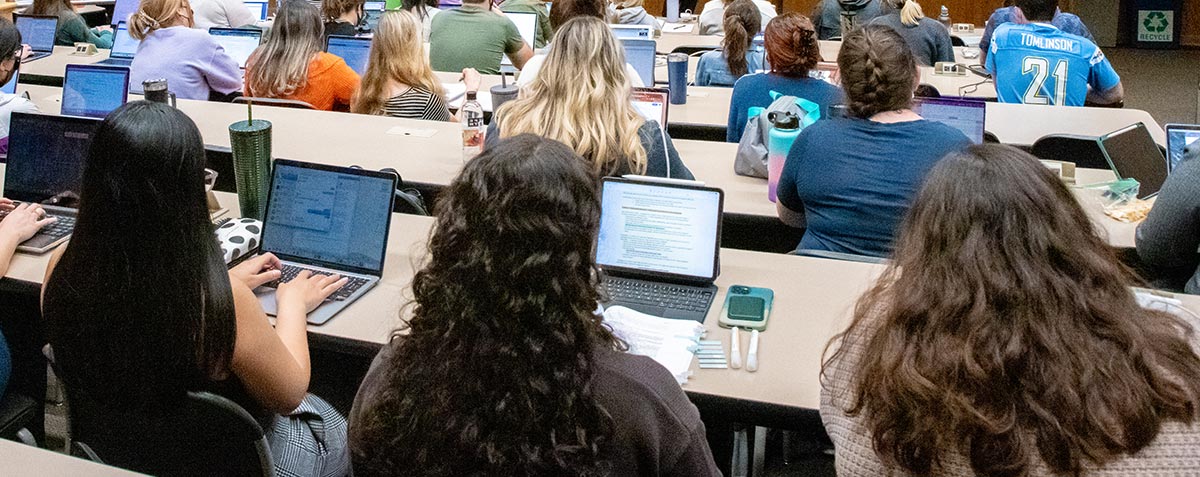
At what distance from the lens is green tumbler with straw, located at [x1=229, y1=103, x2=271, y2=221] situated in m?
2.78

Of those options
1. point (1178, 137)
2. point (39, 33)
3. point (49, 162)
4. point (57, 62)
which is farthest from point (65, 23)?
point (1178, 137)

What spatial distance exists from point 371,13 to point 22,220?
16.3 ft

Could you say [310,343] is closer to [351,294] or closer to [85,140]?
[351,294]

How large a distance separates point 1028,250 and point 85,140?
96.6 inches

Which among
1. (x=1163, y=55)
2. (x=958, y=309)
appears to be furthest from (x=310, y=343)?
(x=1163, y=55)

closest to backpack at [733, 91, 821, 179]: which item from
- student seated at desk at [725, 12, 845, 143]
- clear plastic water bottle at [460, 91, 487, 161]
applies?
student seated at desk at [725, 12, 845, 143]

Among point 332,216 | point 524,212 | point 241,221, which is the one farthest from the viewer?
point 241,221

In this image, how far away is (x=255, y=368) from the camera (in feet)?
Answer: 6.00

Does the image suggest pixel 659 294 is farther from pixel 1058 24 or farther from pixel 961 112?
pixel 1058 24

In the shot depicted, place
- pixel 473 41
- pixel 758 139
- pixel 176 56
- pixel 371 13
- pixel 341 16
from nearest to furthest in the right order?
1. pixel 758 139
2. pixel 176 56
3. pixel 473 41
4. pixel 341 16
5. pixel 371 13

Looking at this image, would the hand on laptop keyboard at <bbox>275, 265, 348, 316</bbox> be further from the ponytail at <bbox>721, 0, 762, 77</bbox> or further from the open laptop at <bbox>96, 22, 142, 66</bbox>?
the open laptop at <bbox>96, 22, 142, 66</bbox>

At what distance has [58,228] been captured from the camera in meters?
2.81

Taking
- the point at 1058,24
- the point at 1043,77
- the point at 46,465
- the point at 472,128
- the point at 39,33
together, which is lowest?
the point at 46,465

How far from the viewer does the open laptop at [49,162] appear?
2.84 meters
